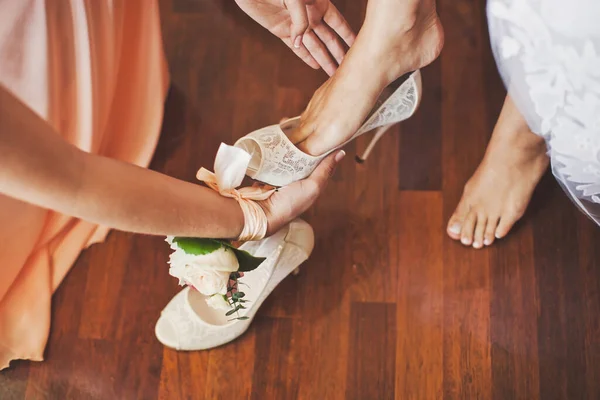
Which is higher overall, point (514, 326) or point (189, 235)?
point (189, 235)

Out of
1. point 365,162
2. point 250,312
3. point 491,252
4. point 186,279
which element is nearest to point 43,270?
point 250,312

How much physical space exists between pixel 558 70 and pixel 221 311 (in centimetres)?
69

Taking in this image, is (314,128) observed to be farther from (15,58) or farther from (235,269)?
(15,58)

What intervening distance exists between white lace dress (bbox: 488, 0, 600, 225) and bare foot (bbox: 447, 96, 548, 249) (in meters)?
0.27

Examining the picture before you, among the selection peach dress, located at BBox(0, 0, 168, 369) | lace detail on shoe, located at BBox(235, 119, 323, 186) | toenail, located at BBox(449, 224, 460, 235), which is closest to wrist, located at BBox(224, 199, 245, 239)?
lace detail on shoe, located at BBox(235, 119, 323, 186)

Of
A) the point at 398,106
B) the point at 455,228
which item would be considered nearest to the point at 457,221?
the point at 455,228

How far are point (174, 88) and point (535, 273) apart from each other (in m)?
0.81

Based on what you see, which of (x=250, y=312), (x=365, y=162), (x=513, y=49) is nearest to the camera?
(x=513, y=49)

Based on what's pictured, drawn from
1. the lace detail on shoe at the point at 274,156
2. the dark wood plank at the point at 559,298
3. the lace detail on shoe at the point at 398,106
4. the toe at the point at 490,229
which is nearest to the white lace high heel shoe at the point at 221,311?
the lace detail on shoe at the point at 274,156

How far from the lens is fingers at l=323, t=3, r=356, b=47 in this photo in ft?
3.46

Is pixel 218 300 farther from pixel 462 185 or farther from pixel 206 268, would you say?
pixel 462 185

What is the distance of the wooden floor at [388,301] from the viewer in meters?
1.09

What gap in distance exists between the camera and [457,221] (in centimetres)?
114

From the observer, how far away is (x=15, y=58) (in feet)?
2.91
